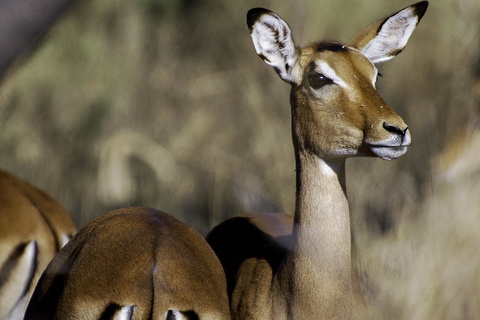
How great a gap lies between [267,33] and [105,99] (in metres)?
5.30

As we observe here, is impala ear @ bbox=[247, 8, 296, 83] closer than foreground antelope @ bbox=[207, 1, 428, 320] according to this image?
No

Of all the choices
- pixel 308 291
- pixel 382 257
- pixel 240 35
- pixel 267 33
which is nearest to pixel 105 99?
pixel 240 35

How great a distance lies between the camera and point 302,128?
3982 mm

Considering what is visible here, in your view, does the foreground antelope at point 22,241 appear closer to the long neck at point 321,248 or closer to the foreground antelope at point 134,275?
the foreground antelope at point 134,275

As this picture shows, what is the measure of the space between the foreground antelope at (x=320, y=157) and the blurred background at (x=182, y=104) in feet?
2.59

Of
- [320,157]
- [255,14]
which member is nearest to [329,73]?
[320,157]

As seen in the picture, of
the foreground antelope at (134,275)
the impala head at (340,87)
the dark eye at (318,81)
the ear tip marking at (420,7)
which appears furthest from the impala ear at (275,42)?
the foreground antelope at (134,275)

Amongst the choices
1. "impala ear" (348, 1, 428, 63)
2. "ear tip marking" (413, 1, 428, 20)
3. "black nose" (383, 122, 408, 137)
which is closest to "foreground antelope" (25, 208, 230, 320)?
"black nose" (383, 122, 408, 137)

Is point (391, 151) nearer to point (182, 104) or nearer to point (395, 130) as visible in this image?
point (395, 130)

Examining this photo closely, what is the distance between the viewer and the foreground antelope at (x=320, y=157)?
146 inches

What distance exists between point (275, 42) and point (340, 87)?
573 mm

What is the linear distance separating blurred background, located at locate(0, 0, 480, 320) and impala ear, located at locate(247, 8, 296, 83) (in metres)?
0.96

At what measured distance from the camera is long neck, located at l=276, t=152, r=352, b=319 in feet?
12.3

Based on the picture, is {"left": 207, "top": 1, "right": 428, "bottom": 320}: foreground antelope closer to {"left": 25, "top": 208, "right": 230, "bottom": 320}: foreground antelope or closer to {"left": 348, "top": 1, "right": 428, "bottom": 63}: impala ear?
{"left": 348, "top": 1, "right": 428, "bottom": 63}: impala ear
